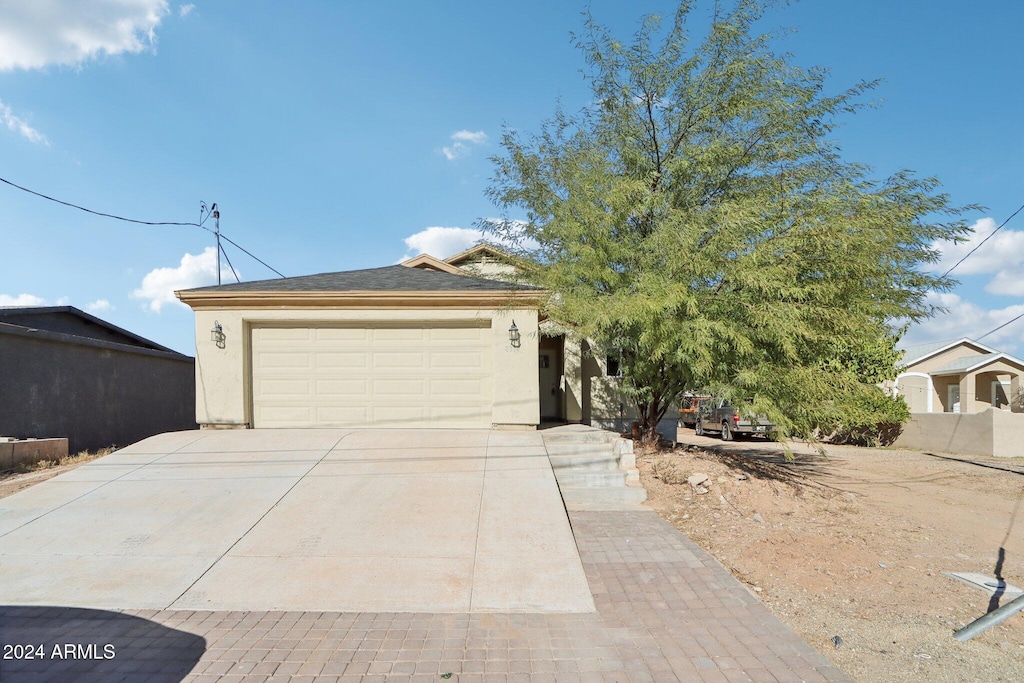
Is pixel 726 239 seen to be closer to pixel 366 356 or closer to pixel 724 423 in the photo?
pixel 366 356

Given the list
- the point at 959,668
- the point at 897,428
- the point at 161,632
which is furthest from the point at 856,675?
the point at 897,428

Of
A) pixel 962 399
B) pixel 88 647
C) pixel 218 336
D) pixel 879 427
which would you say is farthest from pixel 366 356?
pixel 962 399

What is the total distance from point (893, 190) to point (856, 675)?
7210mm

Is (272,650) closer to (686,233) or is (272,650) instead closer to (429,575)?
(429,575)

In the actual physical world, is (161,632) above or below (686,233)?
below

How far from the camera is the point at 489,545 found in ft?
19.8

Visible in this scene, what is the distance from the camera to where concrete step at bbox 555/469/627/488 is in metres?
8.34

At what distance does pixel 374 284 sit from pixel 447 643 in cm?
853

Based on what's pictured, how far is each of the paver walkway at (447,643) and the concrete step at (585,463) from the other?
3.27 metres

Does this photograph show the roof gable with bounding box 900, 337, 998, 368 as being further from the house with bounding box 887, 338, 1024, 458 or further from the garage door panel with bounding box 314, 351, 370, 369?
the garage door panel with bounding box 314, 351, 370, 369

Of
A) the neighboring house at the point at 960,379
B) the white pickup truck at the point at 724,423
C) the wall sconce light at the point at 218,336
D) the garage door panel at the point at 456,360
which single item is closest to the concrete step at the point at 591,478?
the garage door panel at the point at 456,360

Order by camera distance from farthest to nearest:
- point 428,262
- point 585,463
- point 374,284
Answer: point 428,262, point 374,284, point 585,463

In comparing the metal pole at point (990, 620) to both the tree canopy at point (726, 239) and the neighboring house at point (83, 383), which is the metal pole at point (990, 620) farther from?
the neighboring house at point (83, 383)

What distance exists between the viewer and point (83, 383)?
1316 cm
